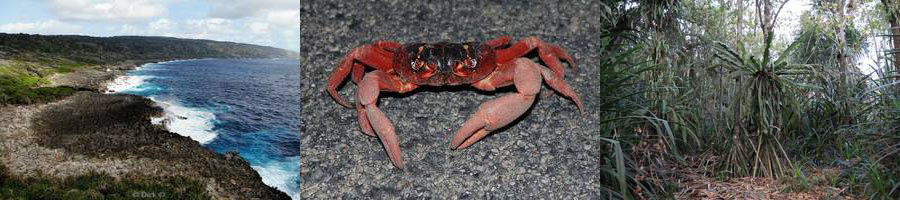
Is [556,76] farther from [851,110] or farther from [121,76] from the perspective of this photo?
[121,76]

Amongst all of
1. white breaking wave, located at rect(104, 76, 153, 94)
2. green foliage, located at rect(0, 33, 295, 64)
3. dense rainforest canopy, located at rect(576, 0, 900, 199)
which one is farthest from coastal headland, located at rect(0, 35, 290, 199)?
dense rainforest canopy, located at rect(576, 0, 900, 199)

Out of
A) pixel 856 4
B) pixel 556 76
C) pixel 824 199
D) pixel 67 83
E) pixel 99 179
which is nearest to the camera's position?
pixel 556 76

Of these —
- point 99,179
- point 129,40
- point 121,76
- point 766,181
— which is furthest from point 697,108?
point 129,40

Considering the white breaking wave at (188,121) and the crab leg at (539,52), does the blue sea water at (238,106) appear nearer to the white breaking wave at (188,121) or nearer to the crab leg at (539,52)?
the white breaking wave at (188,121)

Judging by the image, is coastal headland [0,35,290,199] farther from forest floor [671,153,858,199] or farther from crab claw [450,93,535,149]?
crab claw [450,93,535,149]

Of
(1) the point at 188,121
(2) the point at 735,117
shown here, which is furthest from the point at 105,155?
(2) the point at 735,117
